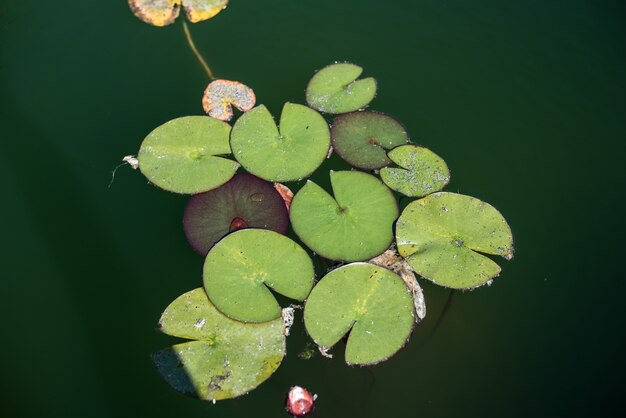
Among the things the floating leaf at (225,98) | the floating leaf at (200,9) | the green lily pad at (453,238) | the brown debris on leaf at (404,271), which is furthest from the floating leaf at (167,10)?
the brown debris on leaf at (404,271)

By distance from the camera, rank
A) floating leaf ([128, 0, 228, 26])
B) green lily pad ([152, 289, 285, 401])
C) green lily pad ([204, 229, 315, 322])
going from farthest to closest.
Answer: floating leaf ([128, 0, 228, 26]) < green lily pad ([204, 229, 315, 322]) < green lily pad ([152, 289, 285, 401])

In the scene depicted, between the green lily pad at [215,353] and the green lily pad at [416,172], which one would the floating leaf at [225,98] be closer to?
the green lily pad at [416,172]

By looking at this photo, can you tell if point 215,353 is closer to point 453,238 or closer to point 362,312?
point 362,312

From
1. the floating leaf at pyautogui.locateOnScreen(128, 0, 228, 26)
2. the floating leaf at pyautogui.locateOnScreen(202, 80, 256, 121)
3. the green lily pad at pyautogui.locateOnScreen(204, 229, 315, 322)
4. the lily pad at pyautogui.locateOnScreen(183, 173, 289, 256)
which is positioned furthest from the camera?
the floating leaf at pyautogui.locateOnScreen(128, 0, 228, 26)

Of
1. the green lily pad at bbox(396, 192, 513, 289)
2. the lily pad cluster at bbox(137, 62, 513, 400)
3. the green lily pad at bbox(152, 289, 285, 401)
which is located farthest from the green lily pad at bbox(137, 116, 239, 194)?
the green lily pad at bbox(396, 192, 513, 289)
